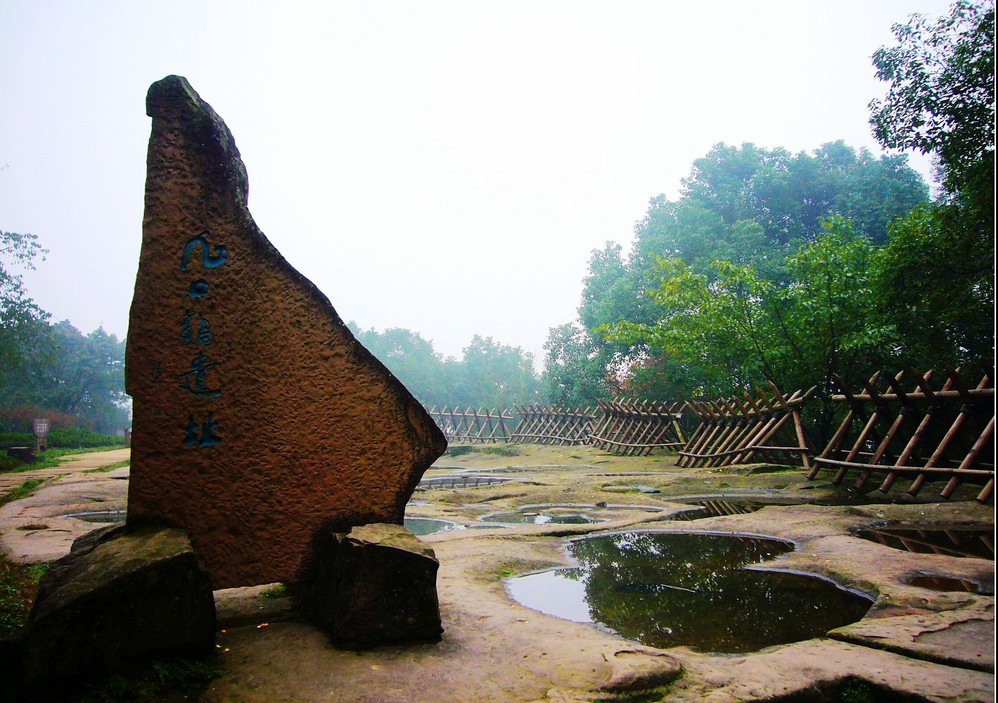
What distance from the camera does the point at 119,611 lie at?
2295 millimetres

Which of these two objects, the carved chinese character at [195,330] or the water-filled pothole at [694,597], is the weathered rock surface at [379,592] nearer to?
the water-filled pothole at [694,597]

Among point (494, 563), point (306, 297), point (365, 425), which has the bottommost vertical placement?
point (494, 563)

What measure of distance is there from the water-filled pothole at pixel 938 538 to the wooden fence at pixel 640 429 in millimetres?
10232

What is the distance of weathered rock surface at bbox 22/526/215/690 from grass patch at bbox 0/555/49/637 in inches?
9.6

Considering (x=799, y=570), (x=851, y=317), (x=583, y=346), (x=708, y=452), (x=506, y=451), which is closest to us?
(x=799, y=570)

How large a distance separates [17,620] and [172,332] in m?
1.45

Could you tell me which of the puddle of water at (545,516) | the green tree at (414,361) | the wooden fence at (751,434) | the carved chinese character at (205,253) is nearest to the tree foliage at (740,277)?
the wooden fence at (751,434)

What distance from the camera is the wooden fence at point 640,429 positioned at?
1670 cm

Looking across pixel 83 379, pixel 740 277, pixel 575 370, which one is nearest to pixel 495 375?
pixel 575 370

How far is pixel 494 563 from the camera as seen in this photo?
178 inches

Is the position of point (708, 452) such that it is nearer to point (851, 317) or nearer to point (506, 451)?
point (851, 317)

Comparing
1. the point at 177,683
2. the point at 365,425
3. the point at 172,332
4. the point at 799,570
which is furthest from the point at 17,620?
the point at 799,570

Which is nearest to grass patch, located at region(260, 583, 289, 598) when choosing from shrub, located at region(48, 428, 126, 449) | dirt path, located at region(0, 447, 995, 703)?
dirt path, located at region(0, 447, 995, 703)

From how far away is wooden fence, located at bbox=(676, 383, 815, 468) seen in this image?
10.8m
